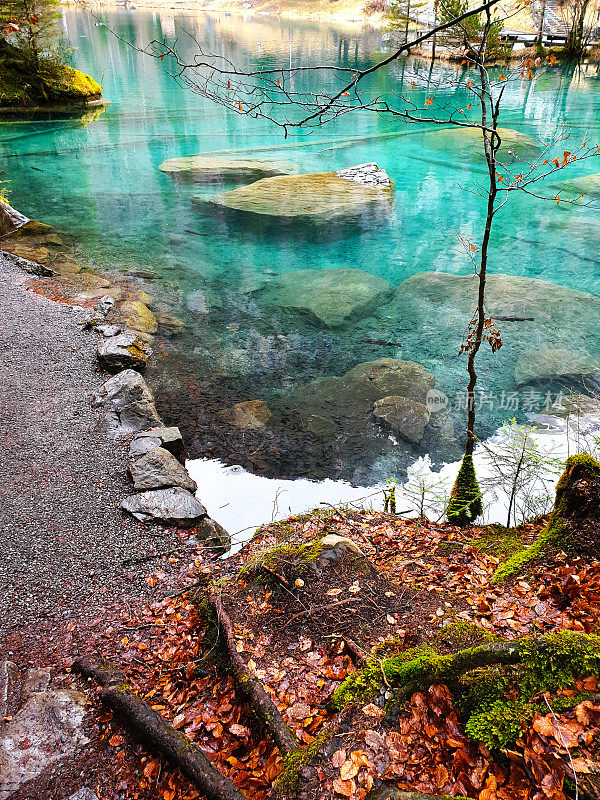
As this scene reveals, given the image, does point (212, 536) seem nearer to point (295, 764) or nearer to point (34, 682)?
point (34, 682)

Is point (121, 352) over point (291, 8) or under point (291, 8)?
under

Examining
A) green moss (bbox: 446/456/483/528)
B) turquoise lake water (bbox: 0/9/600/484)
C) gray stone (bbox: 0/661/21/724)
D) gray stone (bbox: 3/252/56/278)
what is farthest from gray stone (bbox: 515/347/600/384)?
gray stone (bbox: 3/252/56/278)

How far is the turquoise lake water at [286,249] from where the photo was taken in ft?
25.5

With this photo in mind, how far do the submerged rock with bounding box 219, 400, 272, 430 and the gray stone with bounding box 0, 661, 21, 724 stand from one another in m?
4.32

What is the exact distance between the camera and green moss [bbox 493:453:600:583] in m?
3.73

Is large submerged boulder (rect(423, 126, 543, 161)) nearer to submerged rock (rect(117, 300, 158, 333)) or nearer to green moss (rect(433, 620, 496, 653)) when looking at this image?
submerged rock (rect(117, 300, 158, 333))

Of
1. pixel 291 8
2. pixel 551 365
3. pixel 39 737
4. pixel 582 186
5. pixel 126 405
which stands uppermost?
pixel 291 8

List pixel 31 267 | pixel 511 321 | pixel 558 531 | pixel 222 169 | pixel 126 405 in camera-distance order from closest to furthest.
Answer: pixel 558 531, pixel 126 405, pixel 511 321, pixel 31 267, pixel 222 169

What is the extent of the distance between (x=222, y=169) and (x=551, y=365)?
52.7 feet

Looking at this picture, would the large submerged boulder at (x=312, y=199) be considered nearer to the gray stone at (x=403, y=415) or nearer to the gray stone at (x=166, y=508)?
the gray stone at (x=403, y=415)

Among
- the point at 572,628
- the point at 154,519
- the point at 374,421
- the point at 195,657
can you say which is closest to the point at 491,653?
the point at 572,628

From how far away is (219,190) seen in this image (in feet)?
61.3

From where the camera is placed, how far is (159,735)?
2830 millimetres

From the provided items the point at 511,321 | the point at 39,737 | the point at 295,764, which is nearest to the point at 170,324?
the point at 511,321
